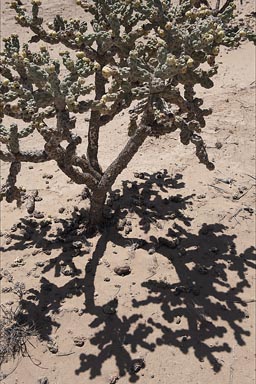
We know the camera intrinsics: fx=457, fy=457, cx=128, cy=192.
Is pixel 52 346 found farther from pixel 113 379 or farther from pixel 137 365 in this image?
pixel 137 365

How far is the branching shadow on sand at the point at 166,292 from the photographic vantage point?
15.3 ft

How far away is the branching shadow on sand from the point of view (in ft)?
15.3

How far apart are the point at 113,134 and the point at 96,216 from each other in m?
2.97

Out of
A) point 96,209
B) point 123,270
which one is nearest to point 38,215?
point 96,209

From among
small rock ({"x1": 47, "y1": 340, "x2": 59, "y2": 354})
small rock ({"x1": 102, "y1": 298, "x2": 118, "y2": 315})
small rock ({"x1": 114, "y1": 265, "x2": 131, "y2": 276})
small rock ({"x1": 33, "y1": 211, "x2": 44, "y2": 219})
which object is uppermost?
small rock ({"x1": 33, "y1": 211, "x2": 44, "y2": 219})

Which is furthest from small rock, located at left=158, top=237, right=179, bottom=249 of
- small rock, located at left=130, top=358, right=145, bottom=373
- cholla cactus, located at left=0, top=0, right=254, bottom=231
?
small rock, located at left=130, top=358, right=145, bottom=373

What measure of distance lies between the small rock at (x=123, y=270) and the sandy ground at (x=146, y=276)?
2.0 inches

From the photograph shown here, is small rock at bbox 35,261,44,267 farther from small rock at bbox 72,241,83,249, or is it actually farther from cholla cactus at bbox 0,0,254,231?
cholla cactus at bbox 0,0,254,231

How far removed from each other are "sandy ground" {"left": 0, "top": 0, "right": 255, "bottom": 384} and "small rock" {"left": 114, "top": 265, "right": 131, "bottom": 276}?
5 centimetres

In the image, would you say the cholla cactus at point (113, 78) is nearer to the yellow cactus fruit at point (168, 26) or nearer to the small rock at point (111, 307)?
the yellow cactus fruit at point (168, 26)

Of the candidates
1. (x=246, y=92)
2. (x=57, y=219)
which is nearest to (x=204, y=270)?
(x=57, y=219)

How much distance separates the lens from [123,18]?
501 cm

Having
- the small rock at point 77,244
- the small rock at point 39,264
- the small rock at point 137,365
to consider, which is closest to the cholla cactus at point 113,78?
Answer: the small rock at point 77,244

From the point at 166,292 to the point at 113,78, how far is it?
96.4 inches
